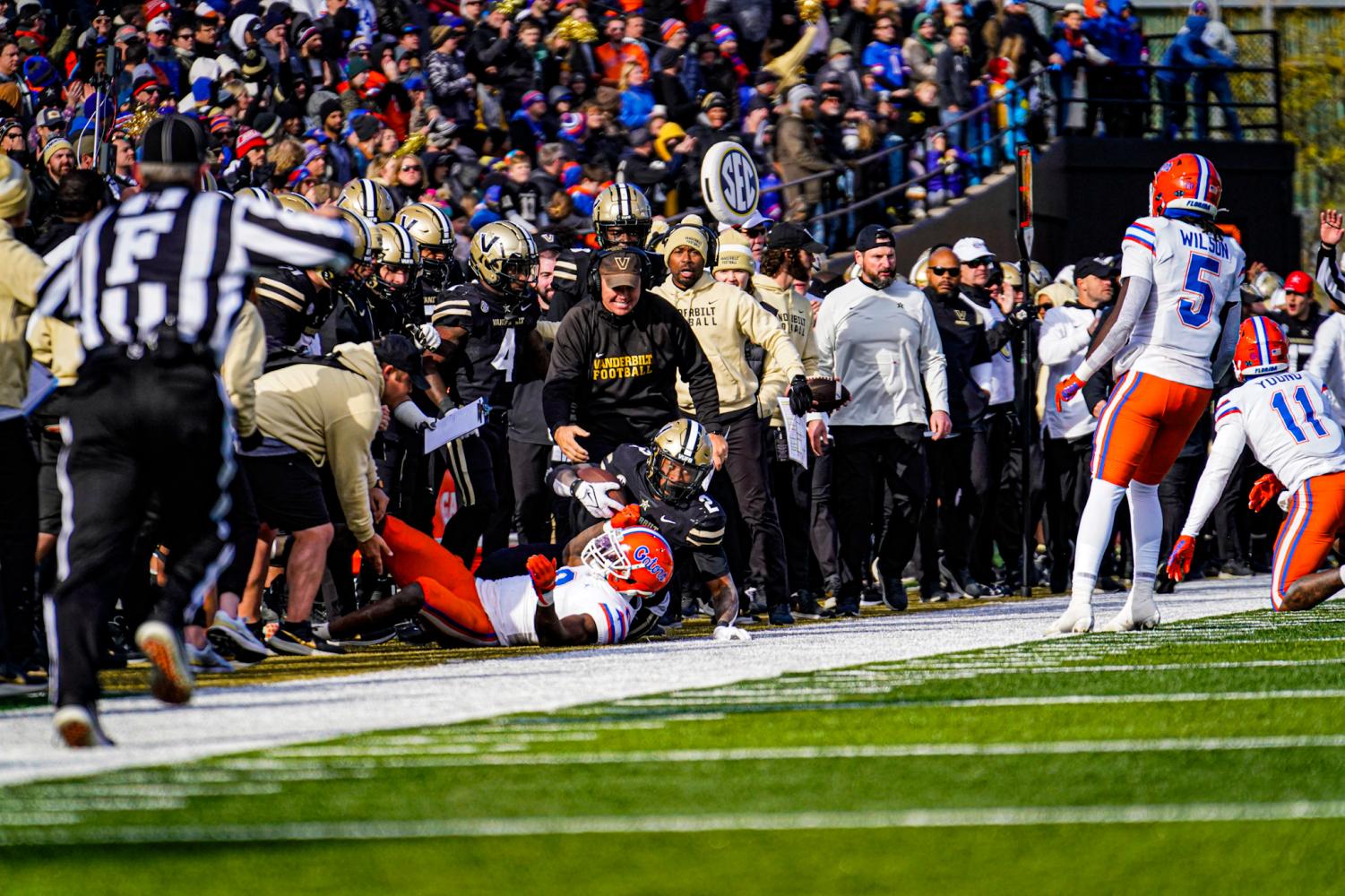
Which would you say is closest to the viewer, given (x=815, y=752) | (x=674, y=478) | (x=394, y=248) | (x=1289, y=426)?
(x=815, y=752)

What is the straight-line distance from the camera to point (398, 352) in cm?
1112

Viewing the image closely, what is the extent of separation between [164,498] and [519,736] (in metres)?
1.39

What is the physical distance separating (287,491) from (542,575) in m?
1.25

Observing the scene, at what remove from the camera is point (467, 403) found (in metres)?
12.7

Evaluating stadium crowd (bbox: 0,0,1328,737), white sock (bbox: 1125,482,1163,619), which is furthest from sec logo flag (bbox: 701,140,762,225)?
white sock (bbox: 1125,482,1163,619)

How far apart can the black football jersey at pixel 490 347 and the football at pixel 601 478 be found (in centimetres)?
234

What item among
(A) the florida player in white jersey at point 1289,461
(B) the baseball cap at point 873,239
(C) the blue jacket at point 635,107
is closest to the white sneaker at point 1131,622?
(A) the florida player in white jersey at point 1289,461

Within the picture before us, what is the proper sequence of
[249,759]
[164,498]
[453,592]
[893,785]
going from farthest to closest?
[453,592], [164,498], [249,759], [893,785]

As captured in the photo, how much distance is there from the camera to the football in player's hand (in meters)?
12.0

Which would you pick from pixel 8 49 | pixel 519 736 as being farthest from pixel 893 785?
pixel 8 49

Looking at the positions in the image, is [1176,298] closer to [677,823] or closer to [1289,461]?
[1289,461]

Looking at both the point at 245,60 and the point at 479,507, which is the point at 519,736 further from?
the point at 245,60

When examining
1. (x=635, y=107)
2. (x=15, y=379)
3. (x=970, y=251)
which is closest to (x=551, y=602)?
(x=15, y=379)

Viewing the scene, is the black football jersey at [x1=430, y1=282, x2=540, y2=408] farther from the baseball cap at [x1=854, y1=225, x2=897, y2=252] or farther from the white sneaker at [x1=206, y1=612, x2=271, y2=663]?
the white sneaker at [x1=206, y1=612, x2=271, y2=663]
